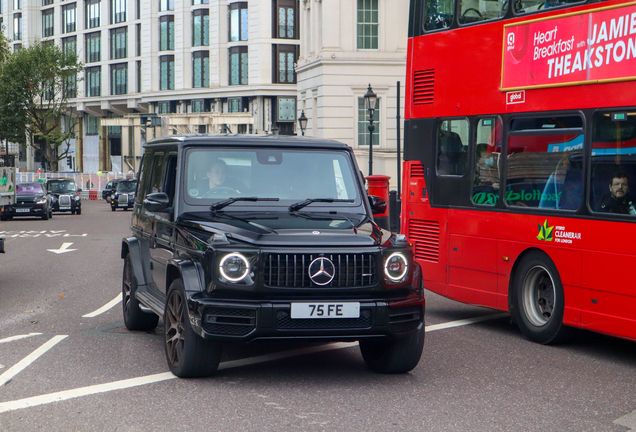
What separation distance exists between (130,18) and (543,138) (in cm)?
6822

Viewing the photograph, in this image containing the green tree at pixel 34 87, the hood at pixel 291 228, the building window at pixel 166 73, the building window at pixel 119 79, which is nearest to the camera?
the hood at pixel 291 228

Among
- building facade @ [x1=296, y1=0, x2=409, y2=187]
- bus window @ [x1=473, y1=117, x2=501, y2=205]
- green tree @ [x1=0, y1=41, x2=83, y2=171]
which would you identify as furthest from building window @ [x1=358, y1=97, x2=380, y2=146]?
green tree @ [x1=0, y1=41, x2=83, y2=171]

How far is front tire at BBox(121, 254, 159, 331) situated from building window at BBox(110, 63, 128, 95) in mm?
66607

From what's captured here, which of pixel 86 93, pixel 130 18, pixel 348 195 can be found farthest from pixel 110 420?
pixel 86 93

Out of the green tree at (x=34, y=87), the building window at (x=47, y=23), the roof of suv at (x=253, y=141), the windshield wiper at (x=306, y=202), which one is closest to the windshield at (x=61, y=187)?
the green tree at (x=34, y=87)

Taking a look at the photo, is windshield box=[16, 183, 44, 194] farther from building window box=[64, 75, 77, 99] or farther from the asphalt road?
building window box=[64, 75, 77, 99]

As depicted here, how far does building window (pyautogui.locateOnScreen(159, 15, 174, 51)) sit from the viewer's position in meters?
68.2

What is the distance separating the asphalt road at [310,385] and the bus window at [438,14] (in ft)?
11.1

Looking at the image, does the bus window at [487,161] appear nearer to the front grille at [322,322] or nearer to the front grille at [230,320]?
the front grille at [322,322]

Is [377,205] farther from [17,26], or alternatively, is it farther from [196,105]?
[17,26]

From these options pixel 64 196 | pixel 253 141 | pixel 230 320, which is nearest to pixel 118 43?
pixel 64 196

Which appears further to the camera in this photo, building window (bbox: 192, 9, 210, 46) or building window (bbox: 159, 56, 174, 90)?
building window (bbox: 159, 56, 174, 90)

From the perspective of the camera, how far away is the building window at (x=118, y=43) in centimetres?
7400

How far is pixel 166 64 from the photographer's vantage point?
6825 centimetres
